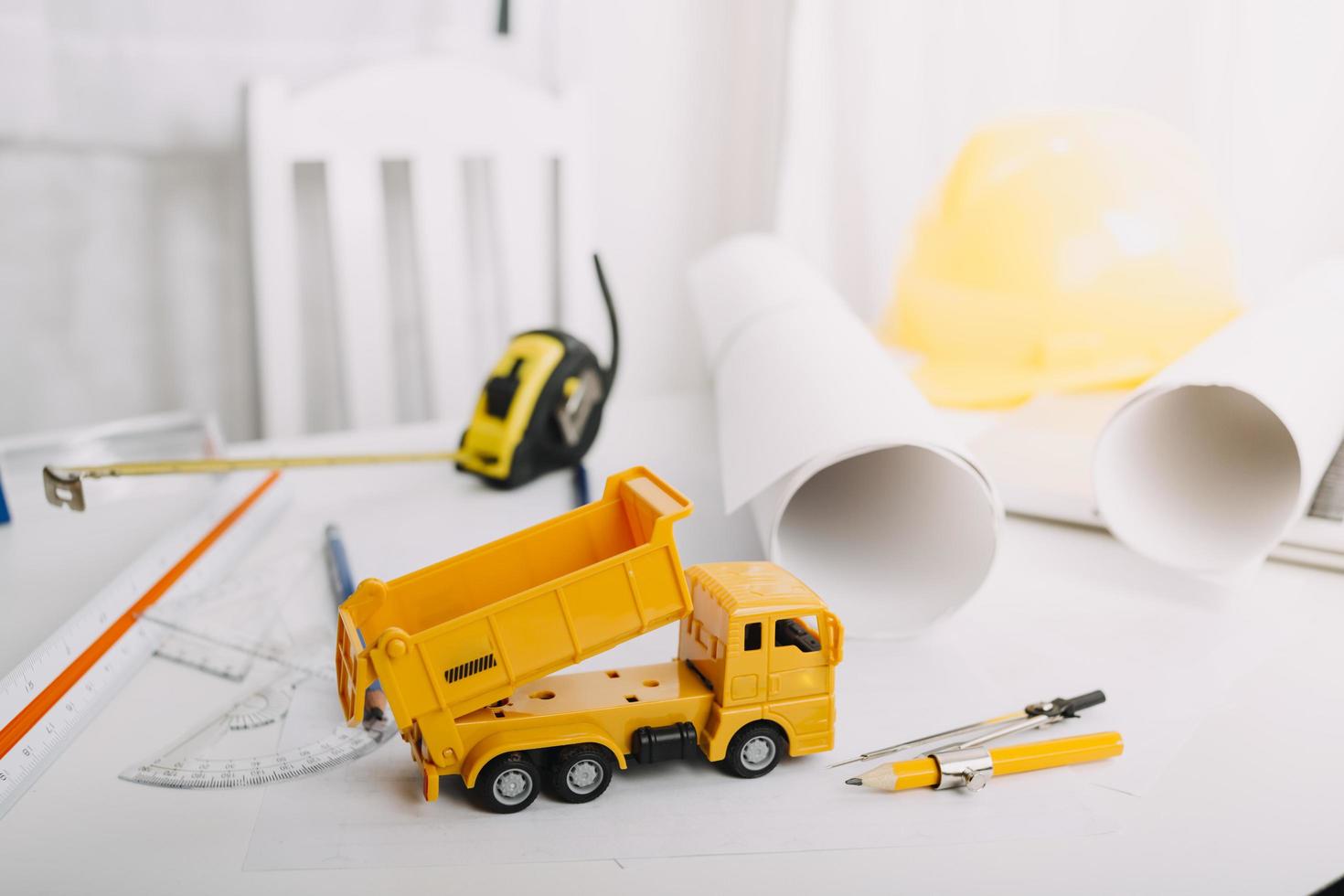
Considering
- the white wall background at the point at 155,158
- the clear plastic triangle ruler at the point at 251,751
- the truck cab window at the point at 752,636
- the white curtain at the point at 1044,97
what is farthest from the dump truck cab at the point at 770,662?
the white wall background at the point at 155,158

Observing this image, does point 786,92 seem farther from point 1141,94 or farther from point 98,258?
point 98,258

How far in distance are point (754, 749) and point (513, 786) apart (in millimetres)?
137

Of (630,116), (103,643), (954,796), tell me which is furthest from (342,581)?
(630,116)

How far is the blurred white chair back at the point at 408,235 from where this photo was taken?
4.72 feet

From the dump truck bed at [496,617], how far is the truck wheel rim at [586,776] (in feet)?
0.18

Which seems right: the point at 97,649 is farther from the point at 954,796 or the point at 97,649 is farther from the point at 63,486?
the point at 954,796

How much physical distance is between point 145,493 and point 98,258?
62 cm

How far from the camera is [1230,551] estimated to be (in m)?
0.80

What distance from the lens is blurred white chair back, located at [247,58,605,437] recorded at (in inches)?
56.6

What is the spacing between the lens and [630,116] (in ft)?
→ 6.18

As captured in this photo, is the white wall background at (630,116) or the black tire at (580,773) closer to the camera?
the black tire at (580,773)

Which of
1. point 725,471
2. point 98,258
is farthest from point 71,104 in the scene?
point 725,471

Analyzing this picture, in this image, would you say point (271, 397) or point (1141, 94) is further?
point (271, 397)

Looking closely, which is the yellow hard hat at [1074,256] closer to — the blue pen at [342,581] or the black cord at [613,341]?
the black cord at [613,341]
